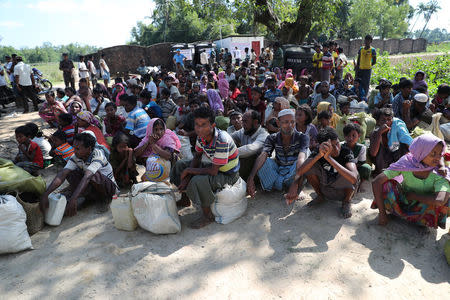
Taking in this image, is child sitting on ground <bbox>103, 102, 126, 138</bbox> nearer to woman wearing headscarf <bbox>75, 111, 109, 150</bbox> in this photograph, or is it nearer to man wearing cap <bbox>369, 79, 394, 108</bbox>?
woman wearing headscarf <bbox>75, 111, 109, 150</bbox>

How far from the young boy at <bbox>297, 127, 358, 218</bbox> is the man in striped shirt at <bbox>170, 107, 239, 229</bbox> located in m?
0.72

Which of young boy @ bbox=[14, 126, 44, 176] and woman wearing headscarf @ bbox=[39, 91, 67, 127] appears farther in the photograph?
woman wearing headscarf @ bbox=[39, 91, 67, 127]

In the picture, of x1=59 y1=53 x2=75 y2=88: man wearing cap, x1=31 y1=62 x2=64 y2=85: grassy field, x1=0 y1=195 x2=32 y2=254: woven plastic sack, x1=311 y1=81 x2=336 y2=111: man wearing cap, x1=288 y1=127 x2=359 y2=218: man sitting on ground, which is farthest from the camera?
x1=31 y1=62 x2=64 y2=85: grassy field

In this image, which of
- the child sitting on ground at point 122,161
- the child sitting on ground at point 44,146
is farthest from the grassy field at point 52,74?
the child sitting on ground at point 122,161

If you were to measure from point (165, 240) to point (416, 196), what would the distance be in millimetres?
2288

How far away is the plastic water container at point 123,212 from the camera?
2.94 metres

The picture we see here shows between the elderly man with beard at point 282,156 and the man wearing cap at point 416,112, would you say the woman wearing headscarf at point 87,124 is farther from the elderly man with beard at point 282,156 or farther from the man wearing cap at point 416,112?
the man wearing cap at point 416,112

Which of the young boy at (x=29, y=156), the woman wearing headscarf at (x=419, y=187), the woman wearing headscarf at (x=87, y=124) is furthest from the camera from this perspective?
the young boy at (x=29, y=156)

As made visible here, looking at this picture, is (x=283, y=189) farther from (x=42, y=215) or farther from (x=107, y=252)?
(x=42, y=215)

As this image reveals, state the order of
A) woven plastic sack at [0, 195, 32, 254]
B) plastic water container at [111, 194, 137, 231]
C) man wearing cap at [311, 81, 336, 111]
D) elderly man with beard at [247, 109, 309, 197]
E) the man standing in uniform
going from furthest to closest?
the man standing in uniform
man wearing cap at [311, 81, 336, 111]
elderly man with beard at [247, 109, 309, 197]
plastic water container at [111, 194, 137, 231]
woven plastic sack at [0, 195, 32, 254]

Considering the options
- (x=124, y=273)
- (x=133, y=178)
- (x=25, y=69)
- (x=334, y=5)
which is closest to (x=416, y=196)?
(x=124, y=273)

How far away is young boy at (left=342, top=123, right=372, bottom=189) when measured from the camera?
3.17 meters

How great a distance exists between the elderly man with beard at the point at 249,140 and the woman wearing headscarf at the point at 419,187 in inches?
54.0

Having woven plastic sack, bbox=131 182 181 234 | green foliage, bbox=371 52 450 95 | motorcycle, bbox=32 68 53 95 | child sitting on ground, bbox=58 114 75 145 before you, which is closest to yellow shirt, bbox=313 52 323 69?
green foliage, bbox=371 52 450 95
